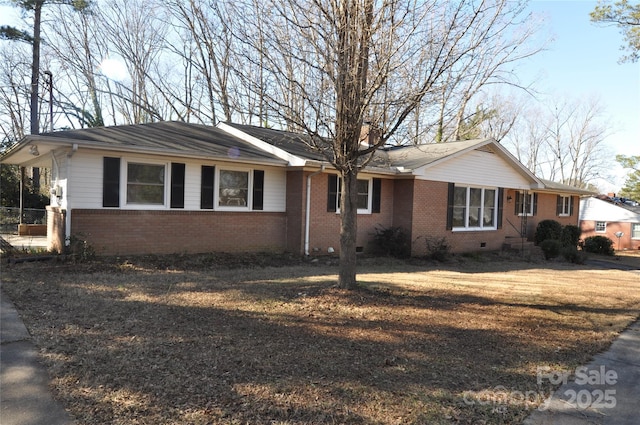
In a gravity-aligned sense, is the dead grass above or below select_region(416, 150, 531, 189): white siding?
below

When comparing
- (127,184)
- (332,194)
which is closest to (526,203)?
(332,194)

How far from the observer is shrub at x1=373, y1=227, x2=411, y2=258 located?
14.2m

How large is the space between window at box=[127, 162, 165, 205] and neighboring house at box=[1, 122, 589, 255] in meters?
0.03

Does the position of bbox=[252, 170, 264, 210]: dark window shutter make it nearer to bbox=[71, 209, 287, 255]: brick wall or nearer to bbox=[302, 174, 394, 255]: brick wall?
bbox=[71, 209, 287, 255]: brick wall

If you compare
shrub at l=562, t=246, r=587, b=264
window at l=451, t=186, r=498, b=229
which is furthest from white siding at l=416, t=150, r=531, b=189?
shrub at l=562, t=246, r=587, b=264

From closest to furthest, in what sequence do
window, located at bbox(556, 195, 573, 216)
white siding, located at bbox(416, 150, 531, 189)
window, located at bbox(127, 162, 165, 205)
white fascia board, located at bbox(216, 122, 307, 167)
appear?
window, located at bbox(127, 162, 165, 205)
white fascia board, located at bbox(216, 122, 307, 167)
white siding, located at bbox(416, 150, 531, 189)
window, located at bbox(556, 195, 573, 216)

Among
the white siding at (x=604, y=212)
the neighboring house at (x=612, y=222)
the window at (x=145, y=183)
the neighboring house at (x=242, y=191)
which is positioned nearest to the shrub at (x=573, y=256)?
the neighboring house at (x=242, y=191)

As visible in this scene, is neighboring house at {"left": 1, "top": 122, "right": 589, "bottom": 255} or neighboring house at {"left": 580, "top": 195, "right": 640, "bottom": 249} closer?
neighboring house at {"left": 1, "top": 122, "right": 589, "bottom": 255}

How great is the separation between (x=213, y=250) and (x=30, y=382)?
27.1 ft

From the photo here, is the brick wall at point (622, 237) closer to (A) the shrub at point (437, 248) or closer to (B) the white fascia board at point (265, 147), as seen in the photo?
(A) the shrub at point (437, 248)

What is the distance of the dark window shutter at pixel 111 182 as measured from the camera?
10164 millimetres

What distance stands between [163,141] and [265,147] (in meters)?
3.35

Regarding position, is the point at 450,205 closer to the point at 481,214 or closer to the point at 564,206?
the point at 481,214

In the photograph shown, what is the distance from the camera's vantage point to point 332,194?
1354 cm
